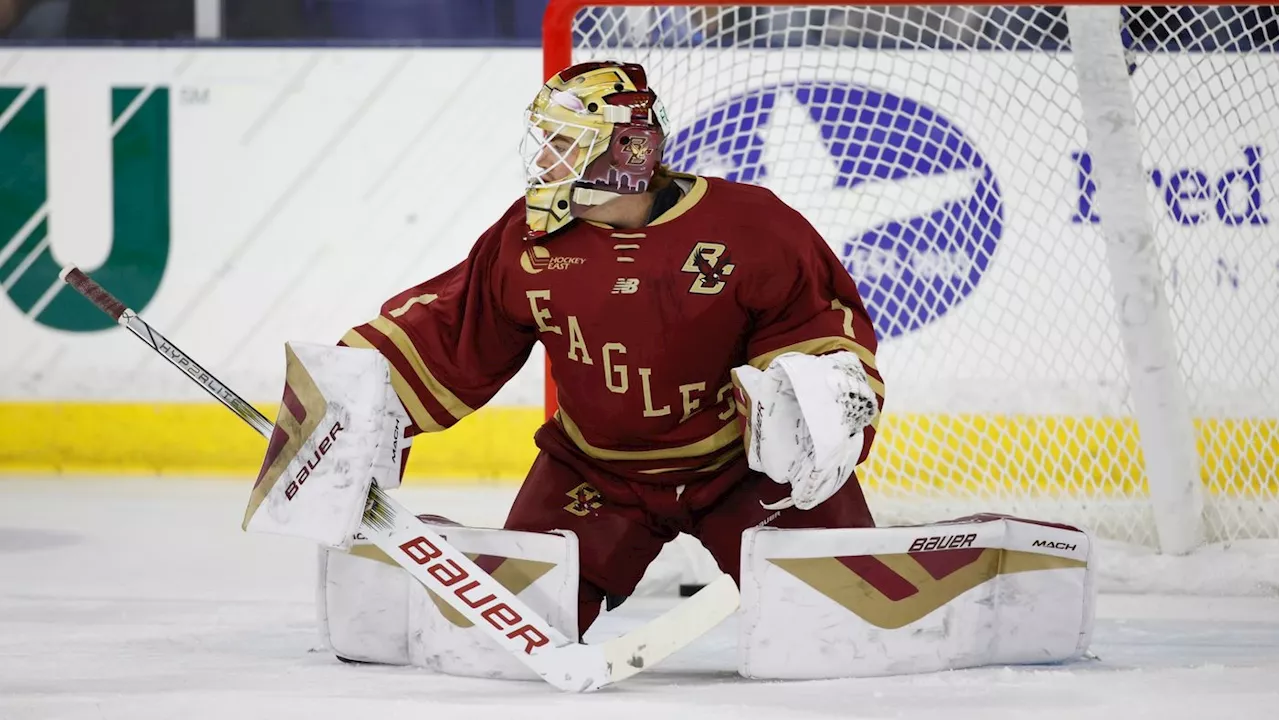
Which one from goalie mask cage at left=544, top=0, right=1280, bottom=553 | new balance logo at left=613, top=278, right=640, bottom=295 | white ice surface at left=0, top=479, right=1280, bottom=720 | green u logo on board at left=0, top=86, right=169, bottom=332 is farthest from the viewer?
green u logo on board at left=0, top=86, right=169, bottom=332

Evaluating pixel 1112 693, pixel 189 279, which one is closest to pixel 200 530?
pixel 189 279

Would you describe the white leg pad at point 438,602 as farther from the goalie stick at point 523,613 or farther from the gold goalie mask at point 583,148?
the gold goalie mask at point 583,148

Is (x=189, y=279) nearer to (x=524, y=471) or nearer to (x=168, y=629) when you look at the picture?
(x=524, y=471)

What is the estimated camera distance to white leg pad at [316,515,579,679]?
2.01 meters

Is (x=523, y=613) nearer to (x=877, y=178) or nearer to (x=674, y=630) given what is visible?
(x=674, y=630)

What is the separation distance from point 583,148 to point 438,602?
2.10 ft

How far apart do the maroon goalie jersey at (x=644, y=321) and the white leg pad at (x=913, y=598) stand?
0.24 meters

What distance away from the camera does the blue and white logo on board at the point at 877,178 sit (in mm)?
3512

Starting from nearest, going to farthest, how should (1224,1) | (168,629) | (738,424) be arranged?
1. (738,424)
2. (168,629)
3. (1224,1)

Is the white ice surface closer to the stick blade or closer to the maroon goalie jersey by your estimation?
the stick blade

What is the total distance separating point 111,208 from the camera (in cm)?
454

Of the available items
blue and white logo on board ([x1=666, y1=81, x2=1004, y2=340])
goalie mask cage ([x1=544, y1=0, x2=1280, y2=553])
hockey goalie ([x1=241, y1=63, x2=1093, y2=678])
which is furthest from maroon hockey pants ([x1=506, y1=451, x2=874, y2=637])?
blue and white logo on board ([x1=666, y1=81, x2=1004, y2=340])

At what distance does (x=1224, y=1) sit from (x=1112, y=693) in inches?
59.4

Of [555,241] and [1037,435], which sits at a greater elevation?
[555,241]
